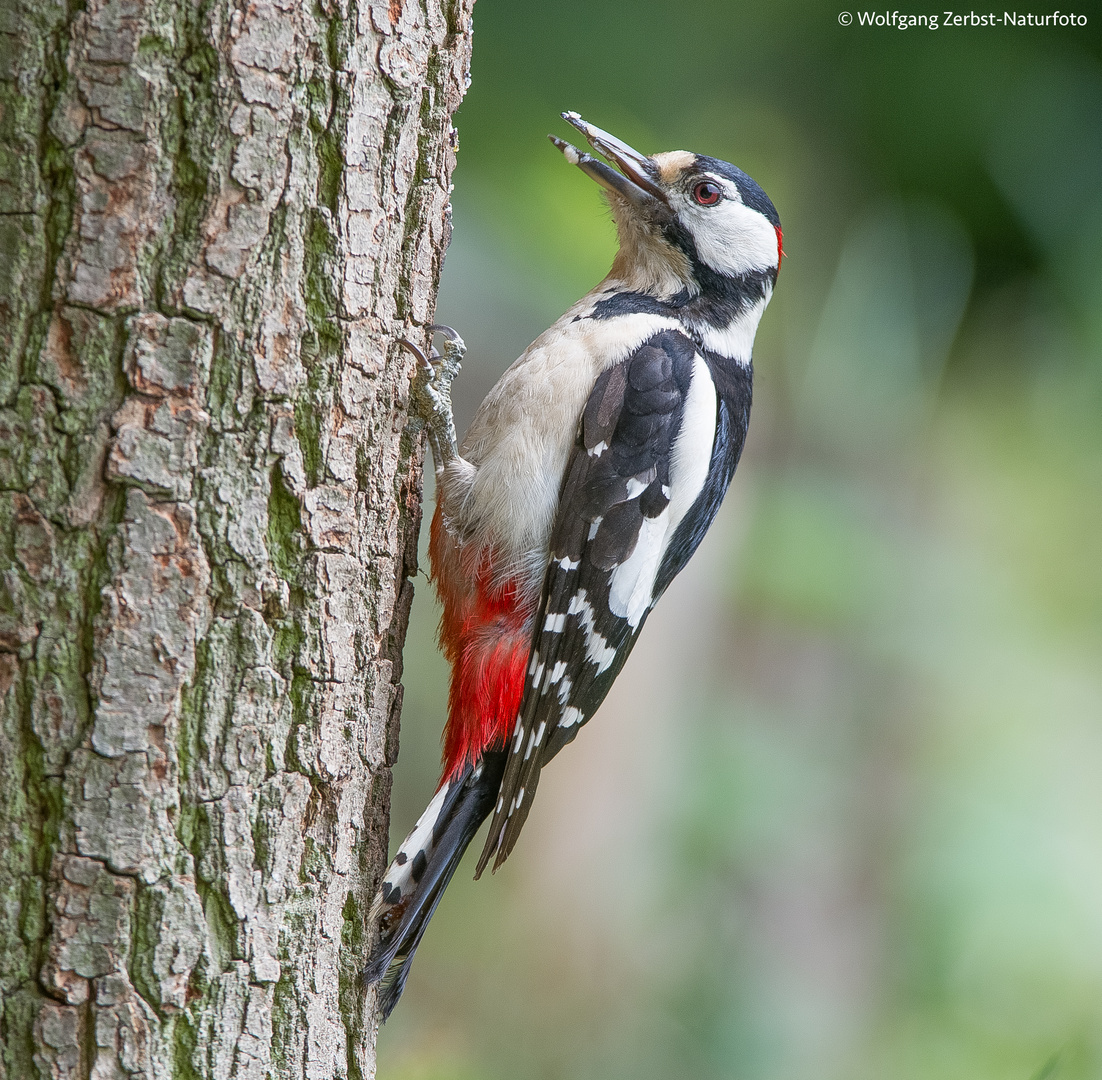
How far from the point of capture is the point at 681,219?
6.46ft

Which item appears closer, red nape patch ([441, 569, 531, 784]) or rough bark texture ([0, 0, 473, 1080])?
rough bark texture ([0, 0, 473, 1080])

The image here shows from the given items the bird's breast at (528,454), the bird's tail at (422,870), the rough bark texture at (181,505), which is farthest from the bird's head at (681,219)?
the bird's tail at (422,870)

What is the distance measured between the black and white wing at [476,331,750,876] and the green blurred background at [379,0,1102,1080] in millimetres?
1489

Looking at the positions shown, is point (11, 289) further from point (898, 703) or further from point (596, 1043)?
point (898, 703)

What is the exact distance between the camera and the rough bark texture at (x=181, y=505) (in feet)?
3.29

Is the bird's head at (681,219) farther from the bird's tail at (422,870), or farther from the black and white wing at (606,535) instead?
the bird's tail at (422,870)

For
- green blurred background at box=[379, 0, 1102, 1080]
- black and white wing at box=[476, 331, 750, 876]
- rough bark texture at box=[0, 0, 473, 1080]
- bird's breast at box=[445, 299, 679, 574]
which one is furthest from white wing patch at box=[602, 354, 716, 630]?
green blurred background at box=[379, 0, 1102, 1080]

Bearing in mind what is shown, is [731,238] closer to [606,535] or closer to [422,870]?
[606,535]

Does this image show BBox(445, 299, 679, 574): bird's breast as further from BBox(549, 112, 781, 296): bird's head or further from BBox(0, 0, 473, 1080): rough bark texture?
BBox(0, 0, 473, 1080): rough bark texture

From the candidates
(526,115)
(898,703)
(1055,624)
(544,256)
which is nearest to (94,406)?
(544,256)

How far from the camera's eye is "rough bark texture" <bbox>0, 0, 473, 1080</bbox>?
1.00 metres

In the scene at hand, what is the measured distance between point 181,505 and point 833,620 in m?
3.10

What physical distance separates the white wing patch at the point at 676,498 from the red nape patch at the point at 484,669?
176mm

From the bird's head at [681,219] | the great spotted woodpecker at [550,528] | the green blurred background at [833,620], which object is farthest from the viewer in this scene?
the green blurred background at [833,620]
